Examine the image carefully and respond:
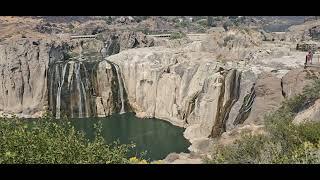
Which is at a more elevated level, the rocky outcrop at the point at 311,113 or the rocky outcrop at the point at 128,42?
the rocky outcrop at the point at 311,113

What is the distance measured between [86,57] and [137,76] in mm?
6176

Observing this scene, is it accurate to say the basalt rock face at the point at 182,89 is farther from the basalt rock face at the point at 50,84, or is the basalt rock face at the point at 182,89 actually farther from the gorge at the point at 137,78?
the basalt rock face at the point at 50,84

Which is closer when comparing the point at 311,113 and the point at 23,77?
the point at 311,113

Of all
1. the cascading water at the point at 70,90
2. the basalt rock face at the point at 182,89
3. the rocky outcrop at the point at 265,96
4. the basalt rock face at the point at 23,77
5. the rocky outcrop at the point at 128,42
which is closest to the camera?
the rocky outcrop at the point at 265,96

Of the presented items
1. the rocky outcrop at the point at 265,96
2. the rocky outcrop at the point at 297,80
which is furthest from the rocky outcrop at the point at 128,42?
the rocky outcrop at the point at 297,80

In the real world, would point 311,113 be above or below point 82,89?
above

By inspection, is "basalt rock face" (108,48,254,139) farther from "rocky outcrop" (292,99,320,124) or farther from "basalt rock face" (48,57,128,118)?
"rocky outcrop" (292,99,320,124)

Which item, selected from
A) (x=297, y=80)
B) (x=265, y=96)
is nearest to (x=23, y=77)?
(x=265, y=96)

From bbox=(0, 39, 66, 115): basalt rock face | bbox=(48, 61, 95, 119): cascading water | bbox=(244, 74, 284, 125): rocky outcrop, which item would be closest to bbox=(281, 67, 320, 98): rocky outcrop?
bbox=(244, 74, 284, 125): rocky outcrop

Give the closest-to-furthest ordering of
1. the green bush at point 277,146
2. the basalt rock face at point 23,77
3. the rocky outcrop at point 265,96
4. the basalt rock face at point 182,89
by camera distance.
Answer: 1. the green bush at point 277,146
2. the rocky outcrop at point 265,96
3. the basalt rock face at point 182,89
4. the basalt rock face at point 23,77

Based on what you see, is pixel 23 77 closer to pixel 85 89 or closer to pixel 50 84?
pixel 50 84

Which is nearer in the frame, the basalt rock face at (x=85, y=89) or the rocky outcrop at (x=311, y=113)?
the rocky outcrop at (x=311, y=113)

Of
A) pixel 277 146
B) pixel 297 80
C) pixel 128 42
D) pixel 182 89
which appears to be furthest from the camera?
pixel 128 42
